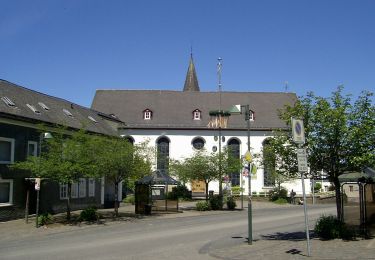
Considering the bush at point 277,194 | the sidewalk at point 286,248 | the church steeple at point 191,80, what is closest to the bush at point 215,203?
the bush at point 277,194

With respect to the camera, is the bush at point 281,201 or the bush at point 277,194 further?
the bush at point 277,194

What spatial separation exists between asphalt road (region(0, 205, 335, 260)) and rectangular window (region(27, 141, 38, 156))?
26.7 feet

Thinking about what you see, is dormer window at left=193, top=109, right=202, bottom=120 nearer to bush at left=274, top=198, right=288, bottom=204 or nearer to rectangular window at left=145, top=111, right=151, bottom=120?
rectangular window at left=145, top=111, right=151, bottom=120

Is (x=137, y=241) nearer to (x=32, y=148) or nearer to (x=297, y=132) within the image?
(x=297, y=132)

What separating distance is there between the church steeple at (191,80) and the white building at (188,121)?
1010 centimetres

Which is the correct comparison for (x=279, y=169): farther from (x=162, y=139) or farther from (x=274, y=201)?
(x=162, y=139)

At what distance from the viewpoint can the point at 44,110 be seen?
104 ft

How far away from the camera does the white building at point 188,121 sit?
192 feet

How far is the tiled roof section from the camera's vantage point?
5966 centimetres

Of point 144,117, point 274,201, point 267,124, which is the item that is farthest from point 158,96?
point 274,201

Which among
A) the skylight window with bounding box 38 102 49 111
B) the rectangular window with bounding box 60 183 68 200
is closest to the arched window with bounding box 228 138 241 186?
the rectangular window with bounding box 60 183 68 200

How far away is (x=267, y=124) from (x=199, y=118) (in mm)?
8711

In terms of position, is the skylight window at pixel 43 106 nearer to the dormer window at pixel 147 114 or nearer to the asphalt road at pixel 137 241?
the asphalt road at pixel 137 241

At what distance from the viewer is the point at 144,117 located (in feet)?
198
